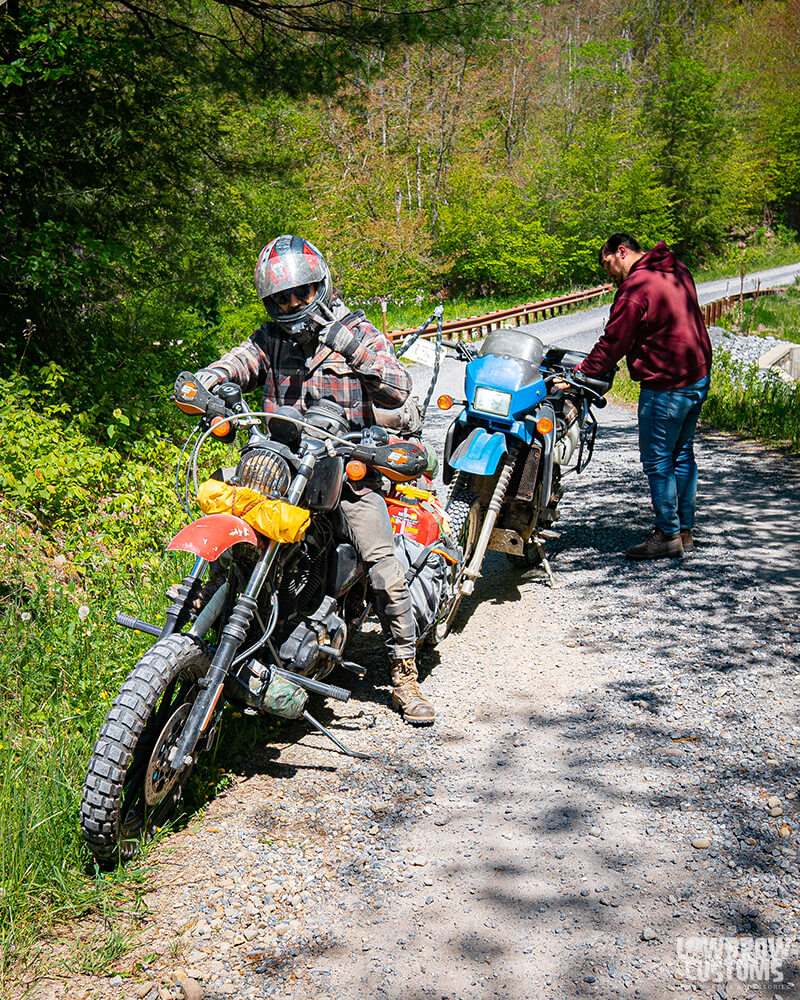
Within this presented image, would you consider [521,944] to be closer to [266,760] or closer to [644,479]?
[266,760]

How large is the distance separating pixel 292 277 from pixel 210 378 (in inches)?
22.8

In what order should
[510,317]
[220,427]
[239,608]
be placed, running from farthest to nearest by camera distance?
[510,317] < [220,427] < [239,608]

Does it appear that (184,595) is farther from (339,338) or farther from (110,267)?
(110,267)

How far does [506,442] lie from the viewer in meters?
5.59

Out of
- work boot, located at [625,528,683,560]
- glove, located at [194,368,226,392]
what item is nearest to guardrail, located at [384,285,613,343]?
work boot, located at [625,528,683,560]

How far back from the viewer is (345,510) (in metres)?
4.28

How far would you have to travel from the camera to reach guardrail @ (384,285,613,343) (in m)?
21.9

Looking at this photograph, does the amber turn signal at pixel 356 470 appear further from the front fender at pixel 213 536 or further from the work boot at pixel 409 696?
the work boot at pixel 409 696

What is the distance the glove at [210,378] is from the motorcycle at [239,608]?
85 millimetres

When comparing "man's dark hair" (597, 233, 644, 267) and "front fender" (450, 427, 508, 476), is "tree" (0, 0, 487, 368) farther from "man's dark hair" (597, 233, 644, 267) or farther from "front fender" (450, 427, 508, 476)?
"front fender" (450, 427, 508, 476)

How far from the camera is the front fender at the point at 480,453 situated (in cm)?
530

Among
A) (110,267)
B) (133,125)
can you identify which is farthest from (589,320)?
(110,267)

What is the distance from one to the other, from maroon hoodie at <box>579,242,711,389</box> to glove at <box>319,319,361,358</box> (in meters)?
2.38

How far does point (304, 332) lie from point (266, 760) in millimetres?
1970
